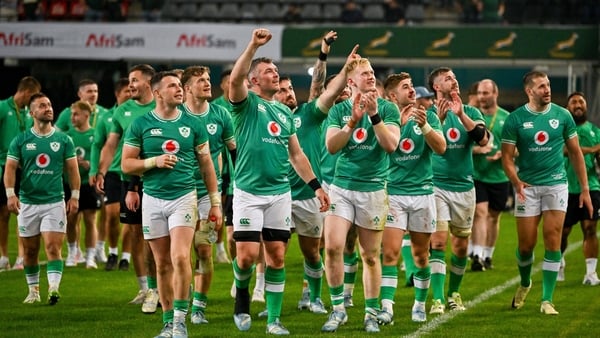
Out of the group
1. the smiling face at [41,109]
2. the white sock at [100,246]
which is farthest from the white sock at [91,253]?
the smiling face at [41,109]

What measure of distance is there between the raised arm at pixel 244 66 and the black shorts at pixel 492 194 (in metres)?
6.98

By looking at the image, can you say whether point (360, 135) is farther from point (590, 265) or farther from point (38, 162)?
point (590, 265)

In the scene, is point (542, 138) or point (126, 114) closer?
point (542, 138)

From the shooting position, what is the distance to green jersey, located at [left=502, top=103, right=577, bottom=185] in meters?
11.7

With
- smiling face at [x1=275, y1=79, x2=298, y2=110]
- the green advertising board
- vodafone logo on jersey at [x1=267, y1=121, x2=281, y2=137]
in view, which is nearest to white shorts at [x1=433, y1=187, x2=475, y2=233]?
smiling face at [x1=275, y1=79, x2=298, y2=110]

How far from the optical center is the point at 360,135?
1030 cm

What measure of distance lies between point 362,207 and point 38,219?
3.89 metres

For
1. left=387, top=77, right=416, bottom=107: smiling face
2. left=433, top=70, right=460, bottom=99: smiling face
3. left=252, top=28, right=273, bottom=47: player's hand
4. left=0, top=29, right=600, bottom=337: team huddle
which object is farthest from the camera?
left=433, top=70, right=460, bottom=99: smiling face

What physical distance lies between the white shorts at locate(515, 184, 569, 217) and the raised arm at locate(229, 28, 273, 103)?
3456 millimetres

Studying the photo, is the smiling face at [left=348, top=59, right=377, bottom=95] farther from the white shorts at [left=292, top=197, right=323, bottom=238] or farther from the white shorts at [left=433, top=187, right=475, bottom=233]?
the white shorts at [left=433, top=187, right=475, bottom=233]

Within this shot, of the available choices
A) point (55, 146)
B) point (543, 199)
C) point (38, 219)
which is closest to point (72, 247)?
point (38, 219)

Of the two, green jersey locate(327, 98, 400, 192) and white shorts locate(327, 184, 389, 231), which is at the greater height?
green jersey locate(327, 98, 400, 192)

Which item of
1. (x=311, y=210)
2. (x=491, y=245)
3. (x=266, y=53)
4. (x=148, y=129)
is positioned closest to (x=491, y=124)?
(x=491, y=245)

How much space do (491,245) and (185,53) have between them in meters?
13.2
